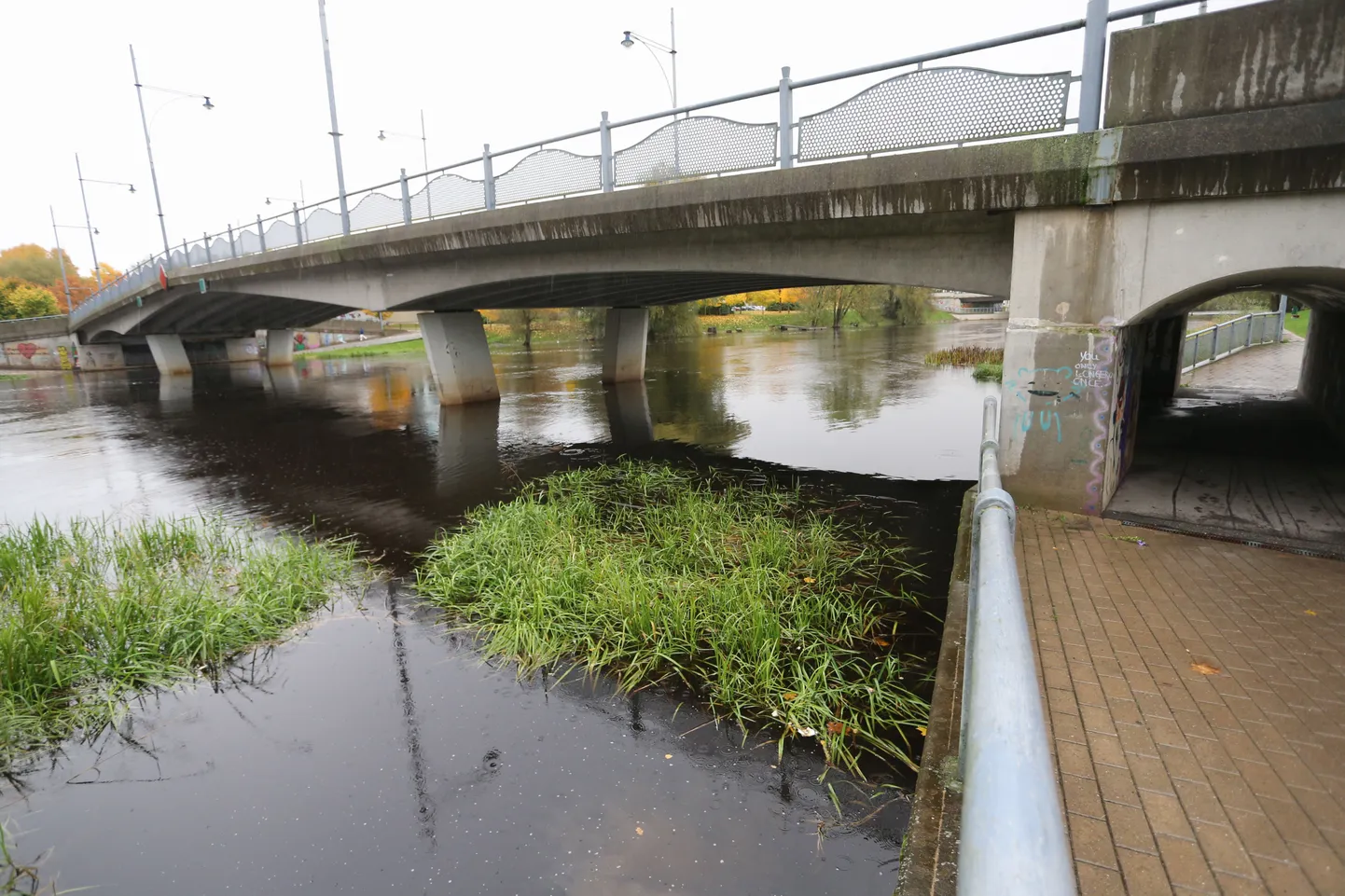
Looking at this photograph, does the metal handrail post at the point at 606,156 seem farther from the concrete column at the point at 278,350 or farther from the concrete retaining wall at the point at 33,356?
the concrete retaining wall at the point at 33,356

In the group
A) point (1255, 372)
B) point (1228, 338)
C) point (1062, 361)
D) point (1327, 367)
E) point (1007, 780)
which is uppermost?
point (1062, 361)

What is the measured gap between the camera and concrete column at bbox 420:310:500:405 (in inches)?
788

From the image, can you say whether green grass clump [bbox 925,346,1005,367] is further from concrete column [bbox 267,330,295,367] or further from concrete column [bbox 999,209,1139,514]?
concrete column [bbox 267,330,295,367]

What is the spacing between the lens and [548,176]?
43.0 ft

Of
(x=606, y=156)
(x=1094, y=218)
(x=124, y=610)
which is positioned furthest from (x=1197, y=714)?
(x=606, y=156)

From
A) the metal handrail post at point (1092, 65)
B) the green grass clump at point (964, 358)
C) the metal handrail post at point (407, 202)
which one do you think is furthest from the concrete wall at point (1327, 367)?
the metal handrail post at point (407, 202)

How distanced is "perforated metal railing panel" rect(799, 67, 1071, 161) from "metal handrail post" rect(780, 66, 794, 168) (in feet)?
0.58

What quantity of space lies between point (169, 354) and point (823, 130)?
38.4m

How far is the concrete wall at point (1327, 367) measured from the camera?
35.1 feet

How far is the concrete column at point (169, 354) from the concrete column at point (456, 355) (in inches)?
931

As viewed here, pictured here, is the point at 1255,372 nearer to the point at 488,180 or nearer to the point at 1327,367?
the point at 1327,367

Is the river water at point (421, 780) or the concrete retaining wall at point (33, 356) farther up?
the concrete retaining wall at point (33, 356)

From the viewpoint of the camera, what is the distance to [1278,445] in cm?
1013

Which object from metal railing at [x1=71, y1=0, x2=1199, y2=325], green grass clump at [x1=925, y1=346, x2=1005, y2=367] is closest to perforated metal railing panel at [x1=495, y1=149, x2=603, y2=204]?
metal railing at [x1=71, y1=0, x2=1199, y2=325]
